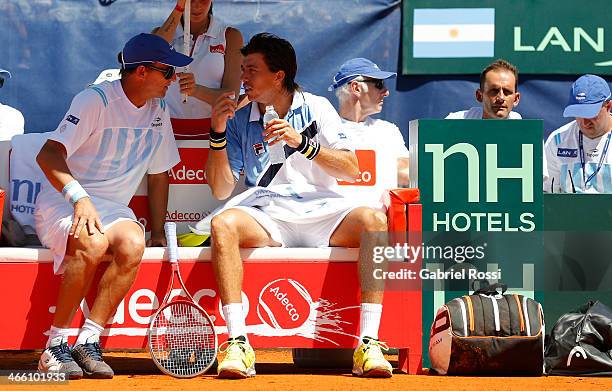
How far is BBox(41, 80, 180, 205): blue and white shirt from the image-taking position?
21.2ft

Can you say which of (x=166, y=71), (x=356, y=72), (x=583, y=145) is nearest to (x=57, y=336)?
(x=166, y=71)

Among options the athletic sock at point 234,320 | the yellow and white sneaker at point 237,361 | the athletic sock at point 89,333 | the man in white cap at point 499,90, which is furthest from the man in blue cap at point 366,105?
the athletic sock at point 89,333

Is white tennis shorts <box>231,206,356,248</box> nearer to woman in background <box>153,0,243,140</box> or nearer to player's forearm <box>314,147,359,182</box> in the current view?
player's forearm <box>314,147,359,182</box>

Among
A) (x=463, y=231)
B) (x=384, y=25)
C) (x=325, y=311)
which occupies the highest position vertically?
(x=384, y=25)

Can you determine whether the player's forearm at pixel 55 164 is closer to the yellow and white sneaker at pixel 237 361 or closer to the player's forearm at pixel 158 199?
the player's forearm at pixel 158 199

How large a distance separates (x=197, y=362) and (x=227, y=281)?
408 mm

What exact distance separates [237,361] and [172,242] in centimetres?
73

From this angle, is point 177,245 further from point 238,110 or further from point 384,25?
point 384,25

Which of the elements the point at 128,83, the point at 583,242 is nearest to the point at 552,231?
the point at 583,242

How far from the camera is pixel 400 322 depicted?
647 cm

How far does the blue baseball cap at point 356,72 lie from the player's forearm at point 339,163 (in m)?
1.39

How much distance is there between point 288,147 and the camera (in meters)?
6.68

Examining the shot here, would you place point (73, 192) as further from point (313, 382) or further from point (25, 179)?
point (313, 382)

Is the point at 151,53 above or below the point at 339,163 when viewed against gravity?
above
